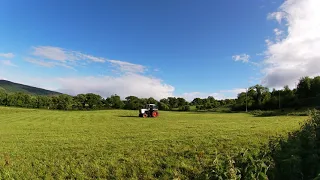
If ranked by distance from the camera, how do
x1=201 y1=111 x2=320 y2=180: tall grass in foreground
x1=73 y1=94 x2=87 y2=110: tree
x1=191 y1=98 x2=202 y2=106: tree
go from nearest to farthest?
x1=201 y1=111 x2=320 y2=180: tall grass in foreground < x1=73 y1=94 x2=87 y2=110: tree < x1=191 y1=98 x2=202 y2=106: tree

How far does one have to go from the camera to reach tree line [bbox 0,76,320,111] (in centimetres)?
9749

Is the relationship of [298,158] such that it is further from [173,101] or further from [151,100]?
[173,101]

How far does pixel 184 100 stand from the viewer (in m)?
147

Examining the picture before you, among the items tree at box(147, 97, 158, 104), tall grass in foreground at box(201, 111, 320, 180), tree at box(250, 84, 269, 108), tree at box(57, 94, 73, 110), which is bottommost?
tall grass in foreground at box(201, 111, 320, 180)

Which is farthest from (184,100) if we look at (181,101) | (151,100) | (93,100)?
(93,100)

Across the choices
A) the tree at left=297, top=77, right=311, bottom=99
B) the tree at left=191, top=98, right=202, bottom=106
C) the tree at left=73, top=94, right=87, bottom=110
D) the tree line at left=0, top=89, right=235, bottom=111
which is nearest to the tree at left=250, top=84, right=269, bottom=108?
the tree at left=297, top=77, right=311, bottom=99

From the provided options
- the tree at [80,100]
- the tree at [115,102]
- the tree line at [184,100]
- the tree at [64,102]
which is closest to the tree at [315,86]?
the tree line at [184,100]

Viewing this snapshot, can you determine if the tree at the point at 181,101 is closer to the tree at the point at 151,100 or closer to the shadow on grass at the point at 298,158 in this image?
the tree at the point at 151,100

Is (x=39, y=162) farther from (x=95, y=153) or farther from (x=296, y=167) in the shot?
(x=296, y=167)

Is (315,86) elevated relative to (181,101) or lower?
elevated

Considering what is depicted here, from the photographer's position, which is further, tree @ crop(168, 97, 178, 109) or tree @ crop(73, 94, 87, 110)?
tree @ crop(168, 97, 178, 109)

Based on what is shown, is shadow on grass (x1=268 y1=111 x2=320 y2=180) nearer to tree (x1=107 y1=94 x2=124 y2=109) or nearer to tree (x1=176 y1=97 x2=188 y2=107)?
tree (x1=107 y1=94 x2=124 y2=109)

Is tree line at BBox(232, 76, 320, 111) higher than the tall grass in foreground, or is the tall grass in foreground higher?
tree line at BBox(232, 76, 320, 111)

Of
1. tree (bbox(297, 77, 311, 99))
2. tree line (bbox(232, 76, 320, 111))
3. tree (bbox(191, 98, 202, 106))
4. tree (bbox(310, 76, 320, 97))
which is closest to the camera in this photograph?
tree line (bbox(232, 76, 320, 111))
